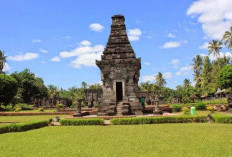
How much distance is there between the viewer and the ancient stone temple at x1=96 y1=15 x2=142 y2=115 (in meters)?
22.0

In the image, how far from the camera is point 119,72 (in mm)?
22500

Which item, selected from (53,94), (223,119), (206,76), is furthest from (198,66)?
(223,119)

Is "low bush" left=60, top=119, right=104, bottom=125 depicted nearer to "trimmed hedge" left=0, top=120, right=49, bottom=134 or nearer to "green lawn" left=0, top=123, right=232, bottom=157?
"trimmed hedge" left=0, top=120, right=49, bottom=134

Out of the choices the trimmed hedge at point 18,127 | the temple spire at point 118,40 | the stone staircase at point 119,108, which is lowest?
the trimmed hedge at point 18,127

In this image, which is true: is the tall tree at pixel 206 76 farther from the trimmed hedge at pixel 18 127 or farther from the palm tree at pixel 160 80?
the trimmed hedge at pixel 18 127

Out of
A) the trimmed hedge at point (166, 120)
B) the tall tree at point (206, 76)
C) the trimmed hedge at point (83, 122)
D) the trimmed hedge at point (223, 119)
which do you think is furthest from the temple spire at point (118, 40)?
the tall tree at point (206, 76)

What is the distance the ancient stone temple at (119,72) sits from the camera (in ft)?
72.3

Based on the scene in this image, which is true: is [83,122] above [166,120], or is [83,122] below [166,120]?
below

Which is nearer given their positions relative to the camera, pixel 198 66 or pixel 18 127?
pixel 18 127

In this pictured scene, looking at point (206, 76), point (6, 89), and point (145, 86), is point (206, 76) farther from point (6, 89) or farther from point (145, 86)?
point (6, 89)

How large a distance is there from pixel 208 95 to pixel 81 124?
5180cm

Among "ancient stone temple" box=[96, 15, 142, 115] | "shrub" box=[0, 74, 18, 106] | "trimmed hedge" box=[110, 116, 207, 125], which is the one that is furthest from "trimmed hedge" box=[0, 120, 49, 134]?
"shrub" box=[0, 74, 18, 106]

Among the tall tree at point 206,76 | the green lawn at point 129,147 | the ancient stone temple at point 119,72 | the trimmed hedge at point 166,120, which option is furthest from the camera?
the tall tree at point 206,76

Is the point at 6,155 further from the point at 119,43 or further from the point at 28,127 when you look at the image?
the point at 119,43
